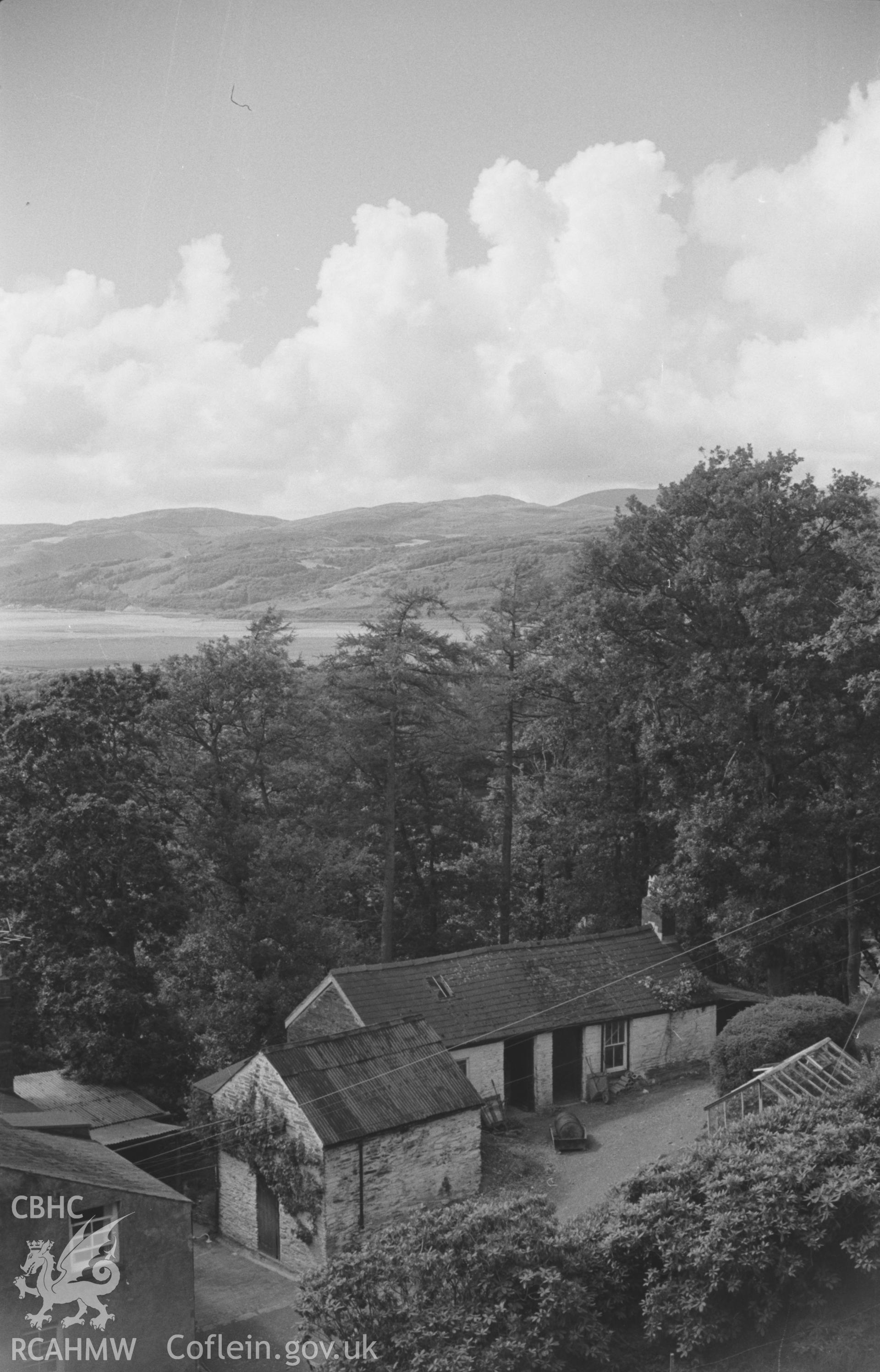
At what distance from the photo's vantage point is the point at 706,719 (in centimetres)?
2562

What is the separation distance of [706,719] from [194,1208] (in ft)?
49.0

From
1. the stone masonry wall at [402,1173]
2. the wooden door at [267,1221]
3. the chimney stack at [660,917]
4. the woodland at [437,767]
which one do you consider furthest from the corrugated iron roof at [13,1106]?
the chimney stack at [660,917]

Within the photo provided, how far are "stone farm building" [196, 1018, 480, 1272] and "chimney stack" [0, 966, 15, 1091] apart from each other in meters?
3.40

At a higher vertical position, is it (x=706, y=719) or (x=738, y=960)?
(x=706, y=719)

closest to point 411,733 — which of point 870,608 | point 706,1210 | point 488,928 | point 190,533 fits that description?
point 488,928

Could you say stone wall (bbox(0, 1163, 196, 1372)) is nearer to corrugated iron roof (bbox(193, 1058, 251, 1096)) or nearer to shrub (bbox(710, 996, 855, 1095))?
corrugated iron roof (bbox(193, 1058, 251, 1096))

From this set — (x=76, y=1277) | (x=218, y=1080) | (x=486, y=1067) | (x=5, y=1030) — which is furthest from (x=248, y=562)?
(x=76, y=1277)

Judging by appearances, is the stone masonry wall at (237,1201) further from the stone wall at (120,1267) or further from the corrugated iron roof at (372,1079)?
the stone wall at (120,1267)

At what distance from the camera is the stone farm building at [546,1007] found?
71.3 ft

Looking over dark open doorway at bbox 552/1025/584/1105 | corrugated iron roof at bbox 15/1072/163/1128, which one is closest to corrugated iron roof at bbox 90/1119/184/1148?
corrugated iron roof at bbox 15/1072/163/1128

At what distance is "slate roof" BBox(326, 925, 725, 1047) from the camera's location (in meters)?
21.8

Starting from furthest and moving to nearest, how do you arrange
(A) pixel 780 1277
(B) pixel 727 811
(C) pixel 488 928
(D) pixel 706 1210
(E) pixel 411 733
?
(C) pixel 488 928
(E) pixel 411 733
(B) pixel 727 811
(D) pixel 706 1210
(A) pixel 780 1277

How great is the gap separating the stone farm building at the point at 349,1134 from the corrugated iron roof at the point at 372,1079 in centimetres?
2

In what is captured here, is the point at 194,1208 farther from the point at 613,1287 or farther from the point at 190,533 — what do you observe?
the point at 190,533
